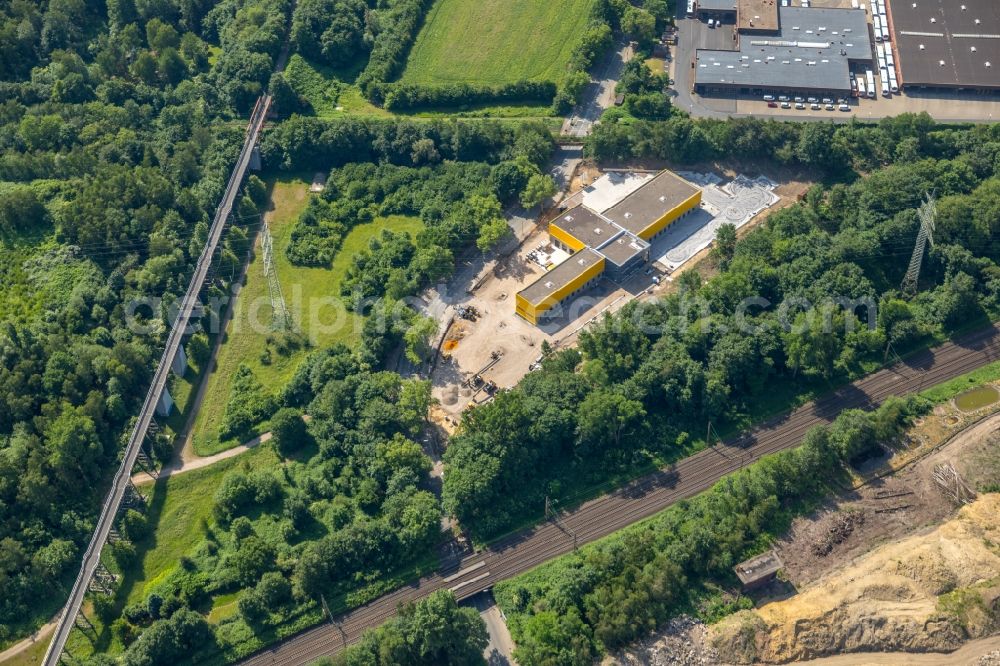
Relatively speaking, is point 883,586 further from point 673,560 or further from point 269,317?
point 269,317

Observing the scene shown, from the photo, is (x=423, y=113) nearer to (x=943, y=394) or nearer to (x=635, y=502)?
(x=635, y=502)

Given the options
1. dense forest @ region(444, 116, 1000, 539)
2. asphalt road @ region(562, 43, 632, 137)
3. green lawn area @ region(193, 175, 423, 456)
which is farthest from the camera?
asphalt road @ region(562, 43, 632, 137)

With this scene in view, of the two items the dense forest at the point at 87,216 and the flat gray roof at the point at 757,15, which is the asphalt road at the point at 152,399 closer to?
the dense forest at the point at 87,216

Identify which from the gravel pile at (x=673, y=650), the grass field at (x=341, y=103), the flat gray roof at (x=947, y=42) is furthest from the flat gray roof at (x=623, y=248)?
the flat gray roof at (x=947, y=42)

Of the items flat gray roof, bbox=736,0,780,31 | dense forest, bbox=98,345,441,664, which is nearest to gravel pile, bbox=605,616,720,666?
dense forest, bbox=98,345,441,664


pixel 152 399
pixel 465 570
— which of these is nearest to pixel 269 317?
pixel 152 399

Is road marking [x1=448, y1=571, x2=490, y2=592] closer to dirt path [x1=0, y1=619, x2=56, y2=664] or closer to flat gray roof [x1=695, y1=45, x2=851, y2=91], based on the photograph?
A: dirt path [x1=0, y1=619, x2=56, y2=664]
